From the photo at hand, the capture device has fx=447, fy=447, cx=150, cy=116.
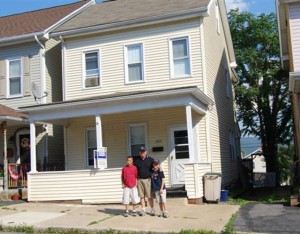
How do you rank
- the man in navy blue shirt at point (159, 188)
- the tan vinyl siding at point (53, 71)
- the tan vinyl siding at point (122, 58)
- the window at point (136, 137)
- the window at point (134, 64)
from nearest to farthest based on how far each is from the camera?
1. the man in navy blue shirt at point (159, 188)
2. the tan vinyl siding at point (122, 58)
3. the window at point (136, 137)
4. the window at point (134, 64)
5. the tan vinyl siding at point (53, 71)

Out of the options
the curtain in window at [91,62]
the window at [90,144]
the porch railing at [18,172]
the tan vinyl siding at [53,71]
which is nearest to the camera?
the porch railing at [18,172]

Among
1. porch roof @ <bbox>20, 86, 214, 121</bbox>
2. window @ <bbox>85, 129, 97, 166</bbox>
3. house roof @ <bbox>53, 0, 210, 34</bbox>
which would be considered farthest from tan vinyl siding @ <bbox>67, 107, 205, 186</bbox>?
house roof @ <bbox>53, 0, 210, 34</bbox>

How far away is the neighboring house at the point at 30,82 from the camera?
18.1 meters

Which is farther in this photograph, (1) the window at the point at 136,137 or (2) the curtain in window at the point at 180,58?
(1) the window at the point at 136,137

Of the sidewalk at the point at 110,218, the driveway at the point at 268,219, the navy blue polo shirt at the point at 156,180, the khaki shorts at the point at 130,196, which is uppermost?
the navy blue polo shirt at the point at 156,180

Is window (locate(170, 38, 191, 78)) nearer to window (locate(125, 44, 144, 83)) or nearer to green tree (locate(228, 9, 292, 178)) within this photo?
window (locate(125, 44, 144, 83))

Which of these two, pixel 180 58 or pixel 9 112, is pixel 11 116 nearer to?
pixel 9 112

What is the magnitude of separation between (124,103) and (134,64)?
3.14 m

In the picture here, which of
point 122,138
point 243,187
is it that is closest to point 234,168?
point 243,187

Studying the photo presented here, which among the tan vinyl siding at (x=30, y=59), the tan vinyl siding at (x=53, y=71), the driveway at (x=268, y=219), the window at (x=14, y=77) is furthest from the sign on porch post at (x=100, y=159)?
the window at (x=14, y=77)

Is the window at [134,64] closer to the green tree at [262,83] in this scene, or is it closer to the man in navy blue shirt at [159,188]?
the man in navy blue shirt at [159,188]

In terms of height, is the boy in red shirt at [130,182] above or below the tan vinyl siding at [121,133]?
below

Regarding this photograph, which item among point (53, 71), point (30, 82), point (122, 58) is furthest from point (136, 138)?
point (30, 82)

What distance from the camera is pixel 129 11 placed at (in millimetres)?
18719
